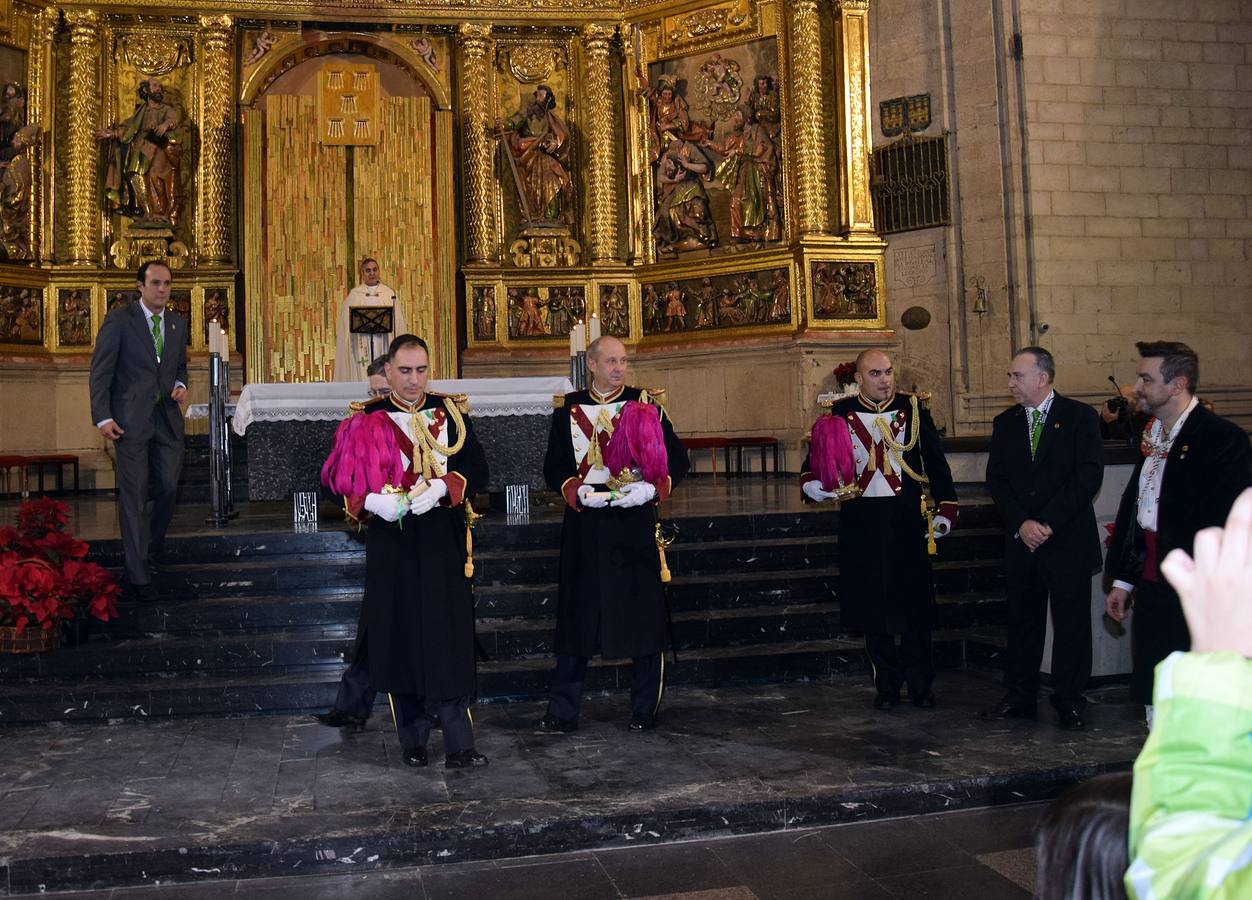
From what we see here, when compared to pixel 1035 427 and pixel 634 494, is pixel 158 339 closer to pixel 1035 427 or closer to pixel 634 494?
pixel 634 494

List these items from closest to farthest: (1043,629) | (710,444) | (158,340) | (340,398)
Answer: (1043,629)
(158,340)
(340,398)
(710,444)

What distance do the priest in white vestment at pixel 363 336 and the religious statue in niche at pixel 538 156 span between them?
345 centimetres

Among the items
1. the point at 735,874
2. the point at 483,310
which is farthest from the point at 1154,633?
the point at 483,310

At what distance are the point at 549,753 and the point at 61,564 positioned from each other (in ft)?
10.1

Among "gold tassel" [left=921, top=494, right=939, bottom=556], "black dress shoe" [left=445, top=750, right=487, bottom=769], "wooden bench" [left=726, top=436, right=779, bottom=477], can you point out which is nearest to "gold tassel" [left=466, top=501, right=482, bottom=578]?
"black dress shoe" [left=445, top=750, right=487, bottom=769]

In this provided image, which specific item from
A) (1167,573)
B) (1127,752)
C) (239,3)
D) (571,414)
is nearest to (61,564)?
(571,414)

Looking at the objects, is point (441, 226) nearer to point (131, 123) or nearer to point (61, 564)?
point (131, 123)

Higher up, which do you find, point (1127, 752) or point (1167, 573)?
point (1167, 573)

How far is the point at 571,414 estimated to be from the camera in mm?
5750

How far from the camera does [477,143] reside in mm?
14188

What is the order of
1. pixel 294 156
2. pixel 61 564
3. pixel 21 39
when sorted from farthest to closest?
pixel 294 156 → pixel 21 39 → pixel 61 564

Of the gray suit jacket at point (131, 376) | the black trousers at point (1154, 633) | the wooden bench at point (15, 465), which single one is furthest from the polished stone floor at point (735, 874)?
the wooden bench at point (15, 465)

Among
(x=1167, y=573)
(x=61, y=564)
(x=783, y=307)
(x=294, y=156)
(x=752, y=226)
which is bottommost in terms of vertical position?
(x=61, y=564)

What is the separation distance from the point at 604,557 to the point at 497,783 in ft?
4.20
